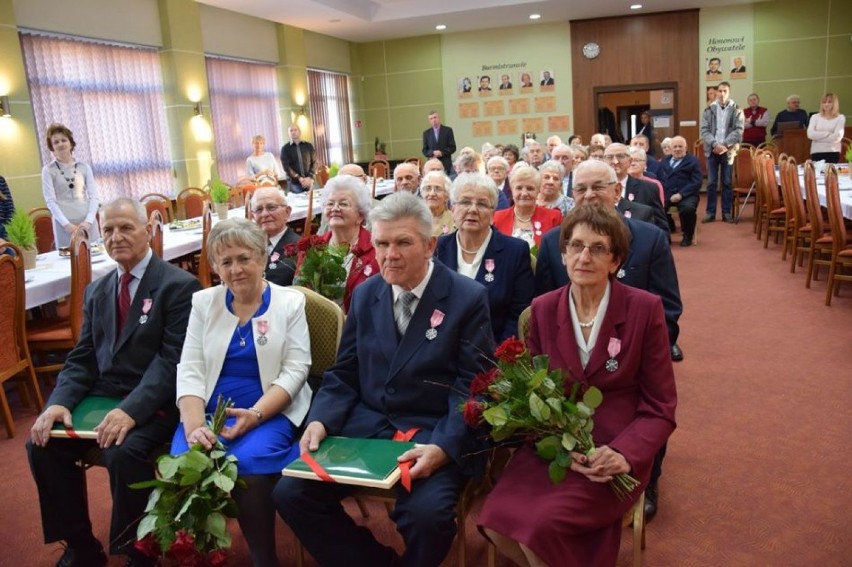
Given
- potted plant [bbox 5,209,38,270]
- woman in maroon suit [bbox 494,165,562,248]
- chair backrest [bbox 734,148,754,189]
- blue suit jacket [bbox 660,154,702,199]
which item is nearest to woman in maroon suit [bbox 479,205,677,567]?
woman in maroon suit [bbox 494,165,562,248]

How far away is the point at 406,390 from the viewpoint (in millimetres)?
2396

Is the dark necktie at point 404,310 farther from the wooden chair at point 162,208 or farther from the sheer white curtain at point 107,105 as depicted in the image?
the sheer white curtain at point 107,105

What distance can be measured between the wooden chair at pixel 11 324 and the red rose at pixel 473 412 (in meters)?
3.16

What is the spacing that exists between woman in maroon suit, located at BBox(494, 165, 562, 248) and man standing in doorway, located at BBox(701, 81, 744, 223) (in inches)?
308

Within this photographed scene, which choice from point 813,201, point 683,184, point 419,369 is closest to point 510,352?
point 419,369

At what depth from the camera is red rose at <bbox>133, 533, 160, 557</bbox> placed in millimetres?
2156

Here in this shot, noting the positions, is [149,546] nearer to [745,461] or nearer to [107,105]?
[745,461]

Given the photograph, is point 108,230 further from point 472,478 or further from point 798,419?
point 798,419

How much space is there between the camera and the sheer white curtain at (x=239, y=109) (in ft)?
38.8

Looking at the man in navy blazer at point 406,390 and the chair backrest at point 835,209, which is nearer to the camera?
the man in navy blazer at point 406,390

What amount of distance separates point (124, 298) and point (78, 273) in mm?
1806

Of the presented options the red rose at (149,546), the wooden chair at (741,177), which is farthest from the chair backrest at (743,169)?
the red rose at (149,546)

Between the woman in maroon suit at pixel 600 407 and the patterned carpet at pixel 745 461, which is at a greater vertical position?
the woman in maroon suit at pixel 600 407

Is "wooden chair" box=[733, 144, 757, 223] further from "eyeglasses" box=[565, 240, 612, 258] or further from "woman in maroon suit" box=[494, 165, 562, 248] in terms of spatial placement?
"eyeglasses" box=[565, 240, 612, 258]
